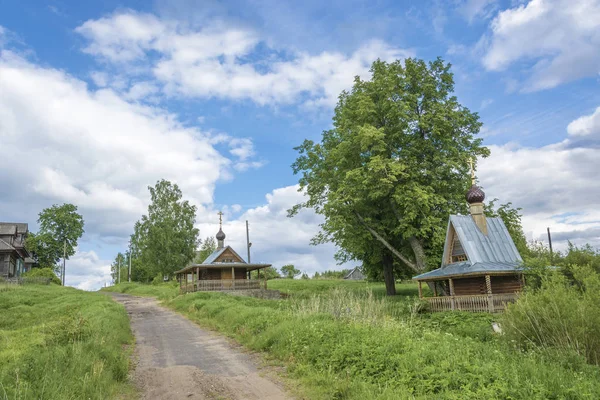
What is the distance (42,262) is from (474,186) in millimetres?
62324

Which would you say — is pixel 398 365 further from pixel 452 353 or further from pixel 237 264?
pixel 237 264

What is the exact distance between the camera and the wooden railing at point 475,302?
2172 cm

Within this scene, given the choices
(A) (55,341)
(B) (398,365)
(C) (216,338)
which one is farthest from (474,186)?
(A) (55,341)

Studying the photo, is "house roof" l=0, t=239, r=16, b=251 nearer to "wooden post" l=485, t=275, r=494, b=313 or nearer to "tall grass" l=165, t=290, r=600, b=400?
"tall grass" l=165, t=290, r=600, b=400

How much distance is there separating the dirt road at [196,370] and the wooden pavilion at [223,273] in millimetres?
18139

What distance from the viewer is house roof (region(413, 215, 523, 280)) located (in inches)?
898

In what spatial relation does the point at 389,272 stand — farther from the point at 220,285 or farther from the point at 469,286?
the point at 220,285

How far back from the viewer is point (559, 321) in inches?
342

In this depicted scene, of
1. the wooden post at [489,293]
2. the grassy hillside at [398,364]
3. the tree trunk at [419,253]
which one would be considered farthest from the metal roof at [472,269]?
the grassy hillside at [398,364]

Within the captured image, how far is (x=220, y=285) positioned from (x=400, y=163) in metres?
16.9

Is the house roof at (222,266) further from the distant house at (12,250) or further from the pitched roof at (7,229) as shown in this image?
the pitched roof at (7,229)

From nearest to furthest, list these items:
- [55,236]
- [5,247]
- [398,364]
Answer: [398,364] < [5,247] < [55,236]

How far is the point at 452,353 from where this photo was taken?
7.36 meters

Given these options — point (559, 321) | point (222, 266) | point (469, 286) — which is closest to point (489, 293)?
point (469, 286)
